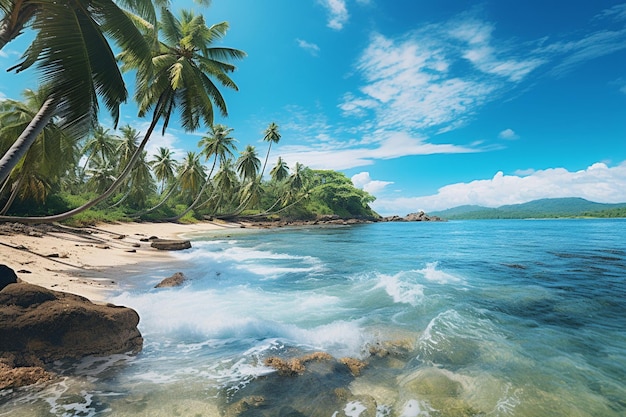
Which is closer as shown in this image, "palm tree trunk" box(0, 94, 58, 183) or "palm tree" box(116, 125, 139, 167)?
"palm tree trunk" box(0, 94, 58, 183)

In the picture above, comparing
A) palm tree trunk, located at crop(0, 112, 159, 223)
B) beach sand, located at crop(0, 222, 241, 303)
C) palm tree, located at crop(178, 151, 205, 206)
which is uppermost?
palm tree, located at crop(178, 151, 205, 206)

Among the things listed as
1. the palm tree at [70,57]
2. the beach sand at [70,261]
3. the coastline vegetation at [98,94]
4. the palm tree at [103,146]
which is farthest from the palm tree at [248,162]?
the palm tree at [70,57]

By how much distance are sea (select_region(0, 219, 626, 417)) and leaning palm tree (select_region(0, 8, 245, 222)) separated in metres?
8.85

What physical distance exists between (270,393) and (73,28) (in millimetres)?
7798

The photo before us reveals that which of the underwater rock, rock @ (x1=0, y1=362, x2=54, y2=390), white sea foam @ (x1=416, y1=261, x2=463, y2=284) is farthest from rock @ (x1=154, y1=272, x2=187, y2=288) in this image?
white sea foam @ (x1=416, y1=261, x2=463, y2=284)

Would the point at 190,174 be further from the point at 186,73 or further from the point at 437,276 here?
the point at 437,276

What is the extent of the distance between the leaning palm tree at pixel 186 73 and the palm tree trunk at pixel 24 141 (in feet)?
21.8

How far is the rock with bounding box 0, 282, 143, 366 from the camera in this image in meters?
4.75

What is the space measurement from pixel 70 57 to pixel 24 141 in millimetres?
2562

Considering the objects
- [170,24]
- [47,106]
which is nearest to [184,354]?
[47,106]

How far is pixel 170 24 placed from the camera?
1630cm

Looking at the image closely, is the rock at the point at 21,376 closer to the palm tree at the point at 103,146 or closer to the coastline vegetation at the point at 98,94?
the coastline vegetation at the point at 98,94

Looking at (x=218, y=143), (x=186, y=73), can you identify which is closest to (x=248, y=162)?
(x=218, y=143)

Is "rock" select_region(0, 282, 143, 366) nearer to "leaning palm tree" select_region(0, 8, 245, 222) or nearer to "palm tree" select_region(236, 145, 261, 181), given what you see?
"leaning palm tree" select_region(0, 8, 245, 222)
